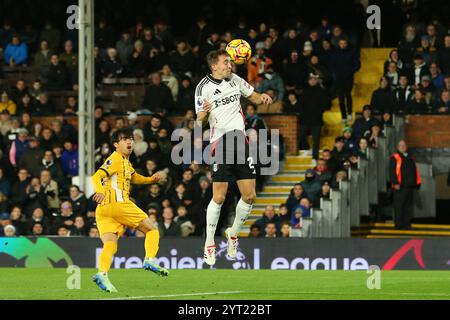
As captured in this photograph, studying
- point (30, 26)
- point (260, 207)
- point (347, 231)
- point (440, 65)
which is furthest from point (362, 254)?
point (30, 26)

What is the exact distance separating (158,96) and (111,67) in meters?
2.32

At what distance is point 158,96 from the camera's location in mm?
29594

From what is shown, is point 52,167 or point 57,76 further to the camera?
point 57,76

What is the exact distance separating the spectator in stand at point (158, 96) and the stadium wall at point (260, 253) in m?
5.73

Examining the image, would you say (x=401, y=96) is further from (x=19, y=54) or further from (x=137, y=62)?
(x=19, y=54)

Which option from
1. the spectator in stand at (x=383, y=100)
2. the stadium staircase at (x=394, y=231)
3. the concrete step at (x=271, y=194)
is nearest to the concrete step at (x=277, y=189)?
the concrete step at (x=271, y=194)

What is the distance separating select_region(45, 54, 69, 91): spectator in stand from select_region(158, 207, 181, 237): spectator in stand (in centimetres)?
669

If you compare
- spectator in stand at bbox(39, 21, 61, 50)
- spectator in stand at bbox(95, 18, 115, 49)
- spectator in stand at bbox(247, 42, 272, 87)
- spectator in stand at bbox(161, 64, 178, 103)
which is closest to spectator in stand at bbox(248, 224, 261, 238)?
spectator in stand at bbox(247, 42, 272, 87)

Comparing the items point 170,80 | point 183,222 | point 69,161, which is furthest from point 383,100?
point 69,161

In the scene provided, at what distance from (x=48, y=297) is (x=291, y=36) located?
51.0 ft

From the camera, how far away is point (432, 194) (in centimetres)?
2831

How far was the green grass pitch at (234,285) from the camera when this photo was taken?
632 inches

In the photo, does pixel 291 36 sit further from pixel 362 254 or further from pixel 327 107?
pixel 362 254

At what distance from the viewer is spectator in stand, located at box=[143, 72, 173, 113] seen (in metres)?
29.5
